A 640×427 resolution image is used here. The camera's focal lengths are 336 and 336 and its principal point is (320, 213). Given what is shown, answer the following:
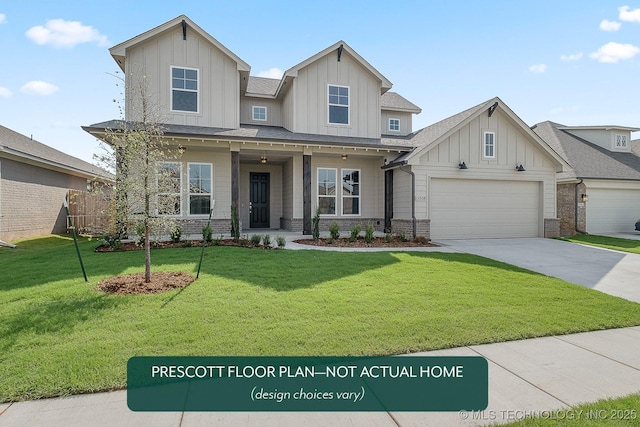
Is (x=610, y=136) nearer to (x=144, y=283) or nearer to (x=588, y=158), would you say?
(x=588, y=158)

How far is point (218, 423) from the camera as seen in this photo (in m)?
2.46

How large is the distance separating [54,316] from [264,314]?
8.68 ft

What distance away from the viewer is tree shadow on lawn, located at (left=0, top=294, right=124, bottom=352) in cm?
385

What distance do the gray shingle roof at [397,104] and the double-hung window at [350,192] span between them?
479 centimetres

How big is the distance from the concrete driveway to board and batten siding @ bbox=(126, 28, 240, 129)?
384 inches

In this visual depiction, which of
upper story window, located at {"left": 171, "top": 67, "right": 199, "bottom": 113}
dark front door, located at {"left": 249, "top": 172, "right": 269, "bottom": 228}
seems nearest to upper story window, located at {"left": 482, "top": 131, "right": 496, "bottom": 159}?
dark front door, located at {"left": 249, "top": 172, "right": 269, "bottom": 228}

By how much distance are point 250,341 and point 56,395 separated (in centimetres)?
169

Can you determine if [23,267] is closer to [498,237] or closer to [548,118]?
[498,237]

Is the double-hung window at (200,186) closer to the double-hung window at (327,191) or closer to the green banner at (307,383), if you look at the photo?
the double-hung window at (327,191)

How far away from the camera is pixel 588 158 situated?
1828cm

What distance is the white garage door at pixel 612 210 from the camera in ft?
55.2

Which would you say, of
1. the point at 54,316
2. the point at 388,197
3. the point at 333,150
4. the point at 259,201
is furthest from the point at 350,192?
the point at 54,316

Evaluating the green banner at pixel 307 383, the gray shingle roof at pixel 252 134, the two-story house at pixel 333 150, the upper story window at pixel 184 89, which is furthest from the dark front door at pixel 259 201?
the green banner at pixel 307 383

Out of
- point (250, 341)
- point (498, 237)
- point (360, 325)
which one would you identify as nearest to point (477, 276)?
point (360, 325)
